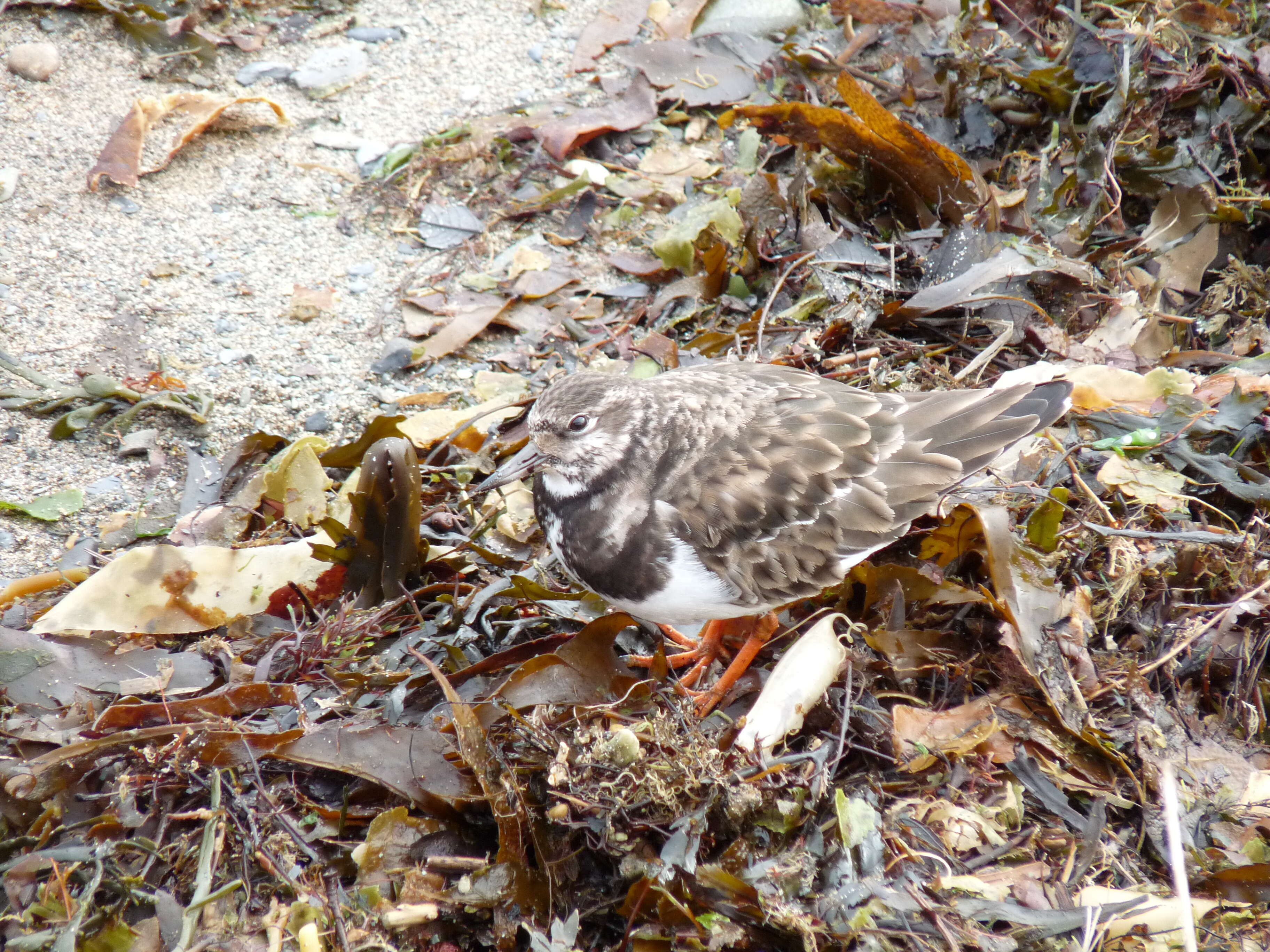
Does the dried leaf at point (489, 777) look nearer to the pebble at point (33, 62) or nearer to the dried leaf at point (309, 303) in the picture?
the dried leaf at point (309, 303)

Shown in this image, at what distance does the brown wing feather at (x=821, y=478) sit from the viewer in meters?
2.83

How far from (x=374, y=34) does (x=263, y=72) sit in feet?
2.07

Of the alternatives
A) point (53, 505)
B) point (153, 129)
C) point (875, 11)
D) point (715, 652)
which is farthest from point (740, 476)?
point (153, 129)

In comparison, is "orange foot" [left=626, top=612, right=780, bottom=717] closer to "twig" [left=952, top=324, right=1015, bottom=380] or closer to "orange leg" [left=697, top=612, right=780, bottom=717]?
"orange leg" [left=697, top=612, right=780, bottom=717]

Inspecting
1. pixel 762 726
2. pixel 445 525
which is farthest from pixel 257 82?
pixel 762 726

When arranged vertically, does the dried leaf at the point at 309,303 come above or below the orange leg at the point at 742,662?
above

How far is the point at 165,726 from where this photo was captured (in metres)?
2.33

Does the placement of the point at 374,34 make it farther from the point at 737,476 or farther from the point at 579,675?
the point at 579,675

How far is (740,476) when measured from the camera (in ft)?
9.34

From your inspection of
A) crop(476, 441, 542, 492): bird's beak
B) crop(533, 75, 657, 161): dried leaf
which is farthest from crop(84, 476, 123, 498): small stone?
crop(533, 75, 657, 161): dried leaf

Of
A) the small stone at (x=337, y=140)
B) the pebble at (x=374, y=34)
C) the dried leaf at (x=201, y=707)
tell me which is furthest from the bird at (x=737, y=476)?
the pebble at (x=374, y=34)

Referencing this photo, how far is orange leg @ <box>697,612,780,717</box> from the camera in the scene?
2.86 metres

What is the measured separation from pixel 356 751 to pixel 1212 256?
3404mm

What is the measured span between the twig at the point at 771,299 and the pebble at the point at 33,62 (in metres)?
3.28
